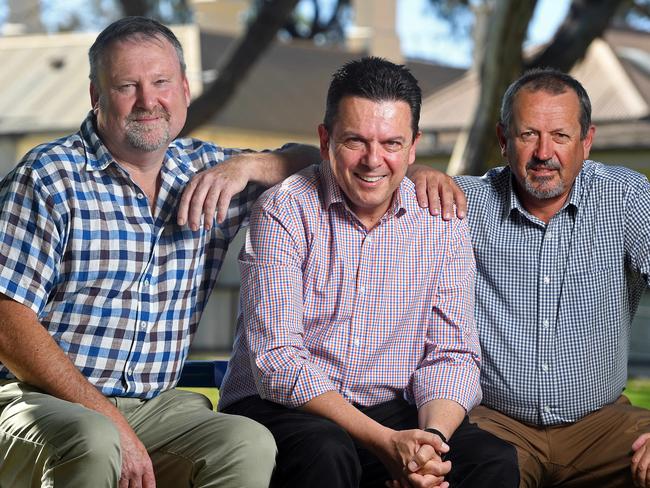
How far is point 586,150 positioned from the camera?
→ 13.3ft

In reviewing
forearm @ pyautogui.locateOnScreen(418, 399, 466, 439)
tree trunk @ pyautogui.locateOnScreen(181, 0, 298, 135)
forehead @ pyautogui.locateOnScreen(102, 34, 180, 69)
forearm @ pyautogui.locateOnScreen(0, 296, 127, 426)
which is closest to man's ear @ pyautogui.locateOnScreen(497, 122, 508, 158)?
forearm @ pyautogui.locateOnScreen(418, 399, 466, 439)

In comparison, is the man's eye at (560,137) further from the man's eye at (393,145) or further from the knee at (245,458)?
the knee at (245,458)

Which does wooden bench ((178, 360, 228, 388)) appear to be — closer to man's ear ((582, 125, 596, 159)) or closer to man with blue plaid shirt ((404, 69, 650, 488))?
man with blue plaid shirt ((404, 69, 650, 488))

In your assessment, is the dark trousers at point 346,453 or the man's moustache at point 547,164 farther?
the man's moustache at point 547,164

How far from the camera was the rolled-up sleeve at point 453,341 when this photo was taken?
367 centimetres

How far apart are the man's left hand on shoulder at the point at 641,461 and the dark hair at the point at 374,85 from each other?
1.29 metres

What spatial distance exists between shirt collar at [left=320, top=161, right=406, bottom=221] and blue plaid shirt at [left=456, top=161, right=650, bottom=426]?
45 cm

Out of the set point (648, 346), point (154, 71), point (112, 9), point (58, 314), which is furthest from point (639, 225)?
point (112, 9)

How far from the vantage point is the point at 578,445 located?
3.96 meters

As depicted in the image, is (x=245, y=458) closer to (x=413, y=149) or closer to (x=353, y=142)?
(x=353, y=142)

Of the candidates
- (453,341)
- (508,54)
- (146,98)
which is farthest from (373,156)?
(508,54)

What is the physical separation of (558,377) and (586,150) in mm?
821

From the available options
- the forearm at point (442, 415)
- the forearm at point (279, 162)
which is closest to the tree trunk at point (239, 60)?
the forearm at point (279, 162)

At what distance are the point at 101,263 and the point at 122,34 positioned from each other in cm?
79
